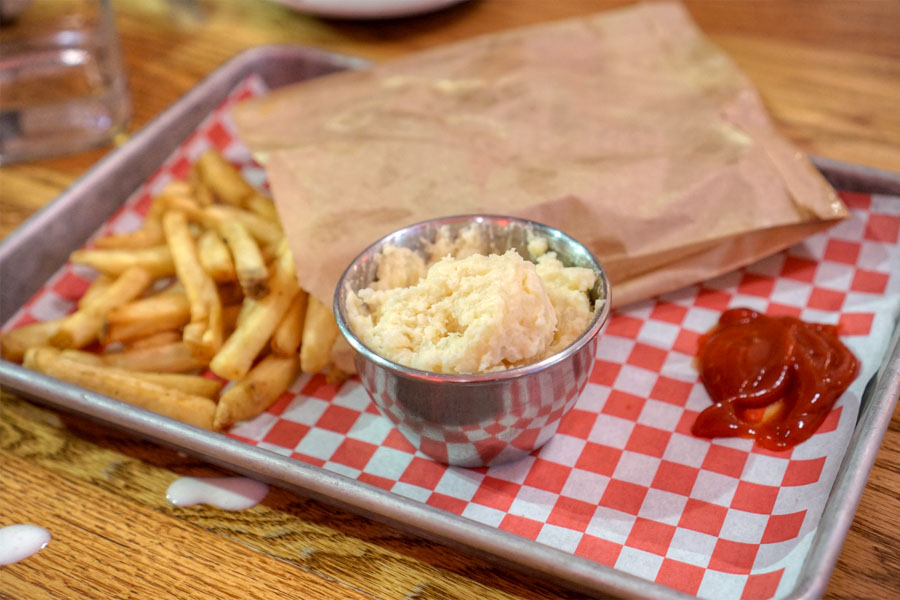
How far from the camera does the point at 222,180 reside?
2.32 metres

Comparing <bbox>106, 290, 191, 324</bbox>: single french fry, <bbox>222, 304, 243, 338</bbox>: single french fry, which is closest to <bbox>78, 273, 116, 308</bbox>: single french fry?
<bbox>106, 290, 191, 324</bbox>: single french fry

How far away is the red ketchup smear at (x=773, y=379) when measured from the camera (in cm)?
173

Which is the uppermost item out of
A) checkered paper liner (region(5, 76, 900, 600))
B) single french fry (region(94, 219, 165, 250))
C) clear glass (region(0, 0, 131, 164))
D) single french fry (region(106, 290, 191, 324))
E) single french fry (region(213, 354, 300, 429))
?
clear glass (region(0, 0, 131, 164))

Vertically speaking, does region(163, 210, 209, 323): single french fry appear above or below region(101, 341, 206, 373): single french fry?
above

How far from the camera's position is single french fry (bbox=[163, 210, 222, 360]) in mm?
1879

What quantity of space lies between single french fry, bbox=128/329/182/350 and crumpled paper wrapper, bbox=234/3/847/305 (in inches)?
14.7

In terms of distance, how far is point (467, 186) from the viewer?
83.2 inches

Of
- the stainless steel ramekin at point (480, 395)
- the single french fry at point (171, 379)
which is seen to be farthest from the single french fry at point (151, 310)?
the stainless steel ramekin at point (480, 395)

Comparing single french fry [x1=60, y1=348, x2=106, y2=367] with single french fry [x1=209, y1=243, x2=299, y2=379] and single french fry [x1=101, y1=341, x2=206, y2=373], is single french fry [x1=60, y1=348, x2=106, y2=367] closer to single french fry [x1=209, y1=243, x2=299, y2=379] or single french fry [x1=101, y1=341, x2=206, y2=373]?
single french fry [x1=101, y1=341, x2=206, y2=373]

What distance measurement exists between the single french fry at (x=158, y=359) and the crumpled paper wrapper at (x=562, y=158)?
328mm

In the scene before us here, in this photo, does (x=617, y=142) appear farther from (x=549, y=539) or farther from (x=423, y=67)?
(x=549, y=539)

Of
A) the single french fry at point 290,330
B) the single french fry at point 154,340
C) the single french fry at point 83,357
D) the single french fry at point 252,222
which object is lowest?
the single french fry at point 154,340

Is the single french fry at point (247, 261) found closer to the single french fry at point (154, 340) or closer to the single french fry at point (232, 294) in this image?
the single french fry at point (232, 294)

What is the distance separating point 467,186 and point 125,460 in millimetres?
1010
